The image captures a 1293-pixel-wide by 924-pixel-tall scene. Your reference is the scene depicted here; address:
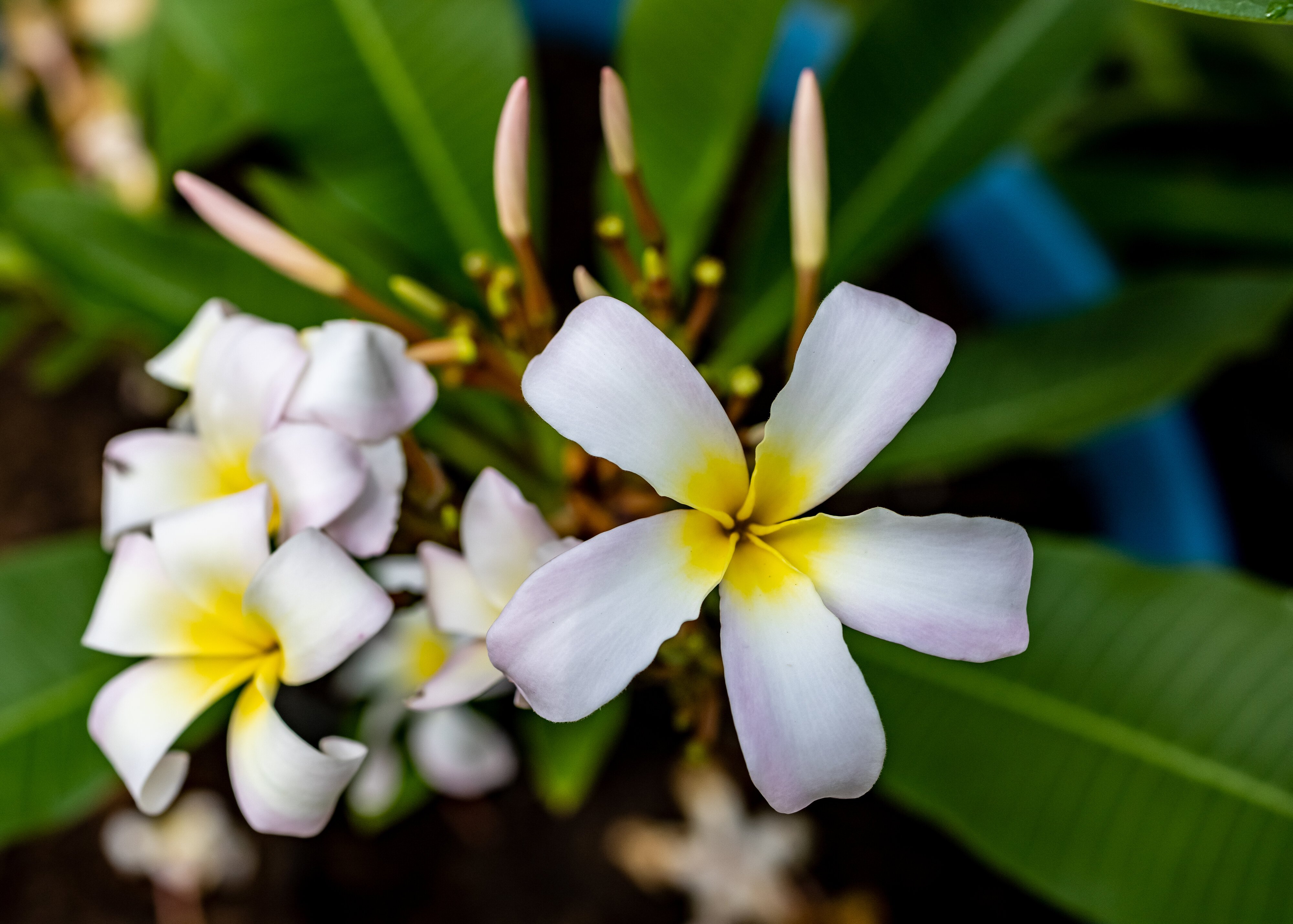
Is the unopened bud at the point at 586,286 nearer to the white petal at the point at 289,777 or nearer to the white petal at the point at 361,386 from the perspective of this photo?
the white petal at the point at 361,386

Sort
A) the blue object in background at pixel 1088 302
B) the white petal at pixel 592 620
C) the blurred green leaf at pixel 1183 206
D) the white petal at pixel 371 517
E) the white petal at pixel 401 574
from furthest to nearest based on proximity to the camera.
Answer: the blurred green leaf at pixel 1183 206 < the blue object in background at pixel 1088 302 < the white petal at pixel 401 574 < the white petal at pixel 371 517 < the white petal at pixel 592 620

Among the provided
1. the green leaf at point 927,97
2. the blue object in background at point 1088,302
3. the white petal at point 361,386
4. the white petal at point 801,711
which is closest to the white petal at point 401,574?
the white petal at point 361,386

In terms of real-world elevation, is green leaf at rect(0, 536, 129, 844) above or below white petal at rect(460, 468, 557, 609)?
below

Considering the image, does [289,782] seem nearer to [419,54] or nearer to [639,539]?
[639,539]

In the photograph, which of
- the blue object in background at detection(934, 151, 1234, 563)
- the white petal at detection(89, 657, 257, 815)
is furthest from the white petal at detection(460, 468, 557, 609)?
the blue object in background at detection(934, 151, 1234, 563)

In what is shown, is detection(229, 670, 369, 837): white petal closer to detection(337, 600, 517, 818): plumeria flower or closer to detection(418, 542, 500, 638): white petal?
detection(418, 542, 500, 638): white petal

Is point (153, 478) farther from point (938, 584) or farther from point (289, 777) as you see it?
point (938, 584)

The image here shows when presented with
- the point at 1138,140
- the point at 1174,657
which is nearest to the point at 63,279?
the point at 1174,657

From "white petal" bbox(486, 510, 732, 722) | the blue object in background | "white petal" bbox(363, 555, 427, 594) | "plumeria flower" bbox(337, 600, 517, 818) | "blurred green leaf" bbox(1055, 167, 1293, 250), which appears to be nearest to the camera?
"white petal" bbox(486, 510, 732, 722)
